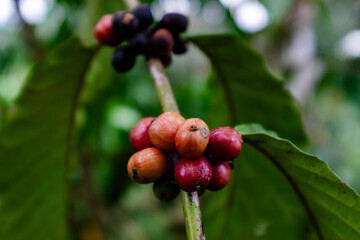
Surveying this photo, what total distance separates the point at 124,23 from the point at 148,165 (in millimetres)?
470

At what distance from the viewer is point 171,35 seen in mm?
996

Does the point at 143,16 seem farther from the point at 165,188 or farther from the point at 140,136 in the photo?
the point at 165,188

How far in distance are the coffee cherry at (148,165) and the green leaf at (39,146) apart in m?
0.63

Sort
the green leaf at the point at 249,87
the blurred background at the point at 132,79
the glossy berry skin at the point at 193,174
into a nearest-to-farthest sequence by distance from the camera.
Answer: the glossy berry skin at the point at 193,174, the green leaf at the point at 249,87, the blurred background at the point at 132,79

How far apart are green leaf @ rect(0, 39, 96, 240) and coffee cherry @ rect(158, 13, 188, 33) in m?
0.33

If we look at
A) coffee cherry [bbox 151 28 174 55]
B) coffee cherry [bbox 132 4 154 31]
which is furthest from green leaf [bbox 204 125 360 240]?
coffee cherry [bbox 132 4 154 31]

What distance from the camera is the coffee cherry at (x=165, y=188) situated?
0.72m

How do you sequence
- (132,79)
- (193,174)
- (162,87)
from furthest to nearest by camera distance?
(132,79), (162,87), (193,174)

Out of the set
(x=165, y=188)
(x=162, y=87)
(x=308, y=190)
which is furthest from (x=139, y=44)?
(x=308, y=190)

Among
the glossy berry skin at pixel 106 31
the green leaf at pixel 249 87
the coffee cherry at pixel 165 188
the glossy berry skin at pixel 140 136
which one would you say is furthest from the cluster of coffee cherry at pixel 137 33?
the coffee cherry at pixel 165 188

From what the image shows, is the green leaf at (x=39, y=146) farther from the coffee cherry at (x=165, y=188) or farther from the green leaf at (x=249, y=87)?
the coffee cherry at (x=165, y=188)

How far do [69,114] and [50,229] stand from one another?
0.50 m

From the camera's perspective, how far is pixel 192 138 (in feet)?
2.04

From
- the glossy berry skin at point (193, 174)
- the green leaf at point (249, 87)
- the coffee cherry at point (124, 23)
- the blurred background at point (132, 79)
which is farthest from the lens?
the blurred background at point (132, 79)
